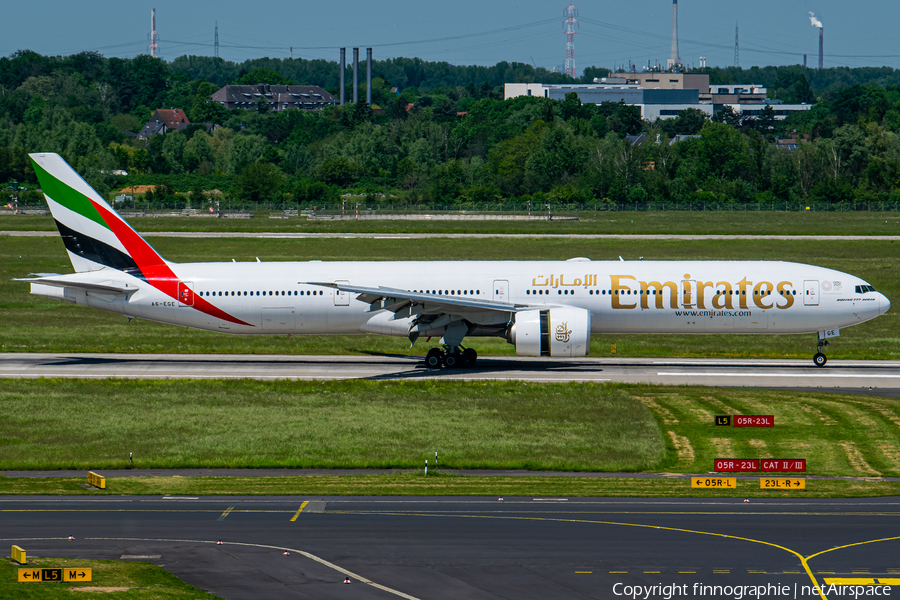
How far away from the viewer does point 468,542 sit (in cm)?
2250

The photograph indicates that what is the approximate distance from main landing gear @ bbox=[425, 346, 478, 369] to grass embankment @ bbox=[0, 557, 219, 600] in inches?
1001

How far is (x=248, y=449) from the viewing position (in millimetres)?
31734

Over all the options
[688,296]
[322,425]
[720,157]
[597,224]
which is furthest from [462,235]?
[720,157]

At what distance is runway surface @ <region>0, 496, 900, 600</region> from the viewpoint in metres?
20.0

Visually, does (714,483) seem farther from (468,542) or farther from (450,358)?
(450,358)

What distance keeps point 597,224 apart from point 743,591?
108112 mm

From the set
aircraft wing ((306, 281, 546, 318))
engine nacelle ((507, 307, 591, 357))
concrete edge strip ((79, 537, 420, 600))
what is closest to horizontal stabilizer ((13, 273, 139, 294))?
aircraft wing ((306, 281, 546, 318))

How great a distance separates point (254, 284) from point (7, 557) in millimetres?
26016

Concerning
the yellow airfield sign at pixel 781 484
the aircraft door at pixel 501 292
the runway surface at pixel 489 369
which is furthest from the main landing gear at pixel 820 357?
the yellow airfield sign at pixel 781 484

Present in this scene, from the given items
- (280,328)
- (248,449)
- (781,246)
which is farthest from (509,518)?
(781,246)

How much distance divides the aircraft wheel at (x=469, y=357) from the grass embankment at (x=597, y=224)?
65.9m

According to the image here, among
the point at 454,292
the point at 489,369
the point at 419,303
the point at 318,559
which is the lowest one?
the point at 318,559

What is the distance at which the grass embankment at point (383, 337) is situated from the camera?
51750 millimetres

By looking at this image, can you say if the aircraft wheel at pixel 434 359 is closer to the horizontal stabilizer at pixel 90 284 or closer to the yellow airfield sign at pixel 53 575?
the horizontal stabilizer at pixel 90 284
